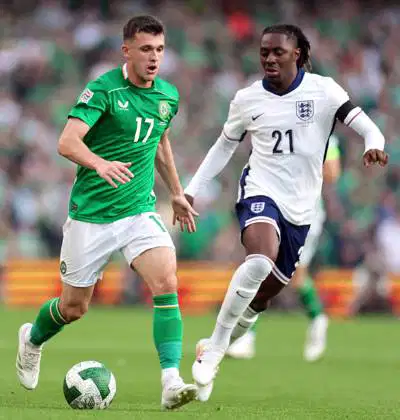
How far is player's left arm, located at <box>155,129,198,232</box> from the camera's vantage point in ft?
29.9

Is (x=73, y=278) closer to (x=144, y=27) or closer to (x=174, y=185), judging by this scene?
(x=174, y=185)

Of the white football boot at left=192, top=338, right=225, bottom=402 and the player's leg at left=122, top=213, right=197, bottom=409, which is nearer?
the player's leg at left=122, top=213, right=197, bottom=409

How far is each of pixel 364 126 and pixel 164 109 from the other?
1.46 metres

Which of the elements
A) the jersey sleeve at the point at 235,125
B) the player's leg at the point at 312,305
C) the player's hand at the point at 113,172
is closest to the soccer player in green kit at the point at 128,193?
the player's hand at the point at 113,172

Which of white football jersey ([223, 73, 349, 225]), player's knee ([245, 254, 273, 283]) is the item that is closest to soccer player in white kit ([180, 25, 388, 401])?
white football jersey ([223, 73, 349, 225])

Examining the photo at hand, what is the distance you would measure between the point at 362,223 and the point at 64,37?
7.35m

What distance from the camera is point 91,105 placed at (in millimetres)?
8383

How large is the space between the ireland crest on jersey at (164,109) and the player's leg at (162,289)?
704mm

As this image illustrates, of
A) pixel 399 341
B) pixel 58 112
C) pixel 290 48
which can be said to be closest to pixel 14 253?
pixel 58 112

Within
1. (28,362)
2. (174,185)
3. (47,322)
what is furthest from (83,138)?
(28,362)

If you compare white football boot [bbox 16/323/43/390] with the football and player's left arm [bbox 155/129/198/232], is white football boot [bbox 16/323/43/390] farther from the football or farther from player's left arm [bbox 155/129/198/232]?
player's left arm [bbox 155/129/198/232]

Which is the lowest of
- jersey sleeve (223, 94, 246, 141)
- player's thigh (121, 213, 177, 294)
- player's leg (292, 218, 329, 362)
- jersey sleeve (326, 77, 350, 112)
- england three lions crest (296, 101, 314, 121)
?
player's leg (292, 218, 329, 362)

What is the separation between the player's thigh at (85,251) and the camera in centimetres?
871

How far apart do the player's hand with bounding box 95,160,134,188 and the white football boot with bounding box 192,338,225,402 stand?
1584 millimetres
